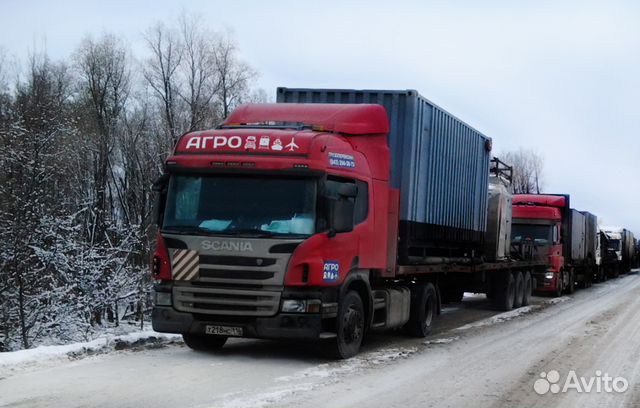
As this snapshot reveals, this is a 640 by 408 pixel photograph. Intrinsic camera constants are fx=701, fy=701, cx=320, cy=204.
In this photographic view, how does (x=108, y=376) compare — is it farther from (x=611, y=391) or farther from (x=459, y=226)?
(x=459, y=226)

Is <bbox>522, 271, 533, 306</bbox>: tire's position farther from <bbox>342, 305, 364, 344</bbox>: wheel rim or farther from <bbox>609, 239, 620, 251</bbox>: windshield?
<bbox>609, 239, 620, 251</bbox>: windshield

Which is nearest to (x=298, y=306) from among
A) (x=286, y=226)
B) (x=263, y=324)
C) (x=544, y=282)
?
(x=263, y=324)

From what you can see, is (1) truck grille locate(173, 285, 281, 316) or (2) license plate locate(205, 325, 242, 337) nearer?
(1) truck grille locate(173, 285, 281, 316)

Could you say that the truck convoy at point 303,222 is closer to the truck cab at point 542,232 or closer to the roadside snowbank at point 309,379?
the roadside snowbank at point 309,379

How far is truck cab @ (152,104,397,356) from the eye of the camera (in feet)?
28.5

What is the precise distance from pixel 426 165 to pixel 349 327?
3.72 m

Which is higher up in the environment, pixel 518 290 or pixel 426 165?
pixel 426 165

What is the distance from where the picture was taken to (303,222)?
8734 millimetres

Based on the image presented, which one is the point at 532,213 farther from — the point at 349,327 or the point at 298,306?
the point at 298,306

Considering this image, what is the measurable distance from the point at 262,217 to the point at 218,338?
244 centimetres

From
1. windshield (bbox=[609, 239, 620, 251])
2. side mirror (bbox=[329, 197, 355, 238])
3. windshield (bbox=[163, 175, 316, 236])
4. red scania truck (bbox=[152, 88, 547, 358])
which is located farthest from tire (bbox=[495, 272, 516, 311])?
windshield (bbox=[609, 239, 620, 251])

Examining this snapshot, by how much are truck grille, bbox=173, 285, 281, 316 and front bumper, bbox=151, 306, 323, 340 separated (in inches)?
4.1

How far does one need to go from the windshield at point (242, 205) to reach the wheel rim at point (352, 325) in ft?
4.91

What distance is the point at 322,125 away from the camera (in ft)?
32.7
